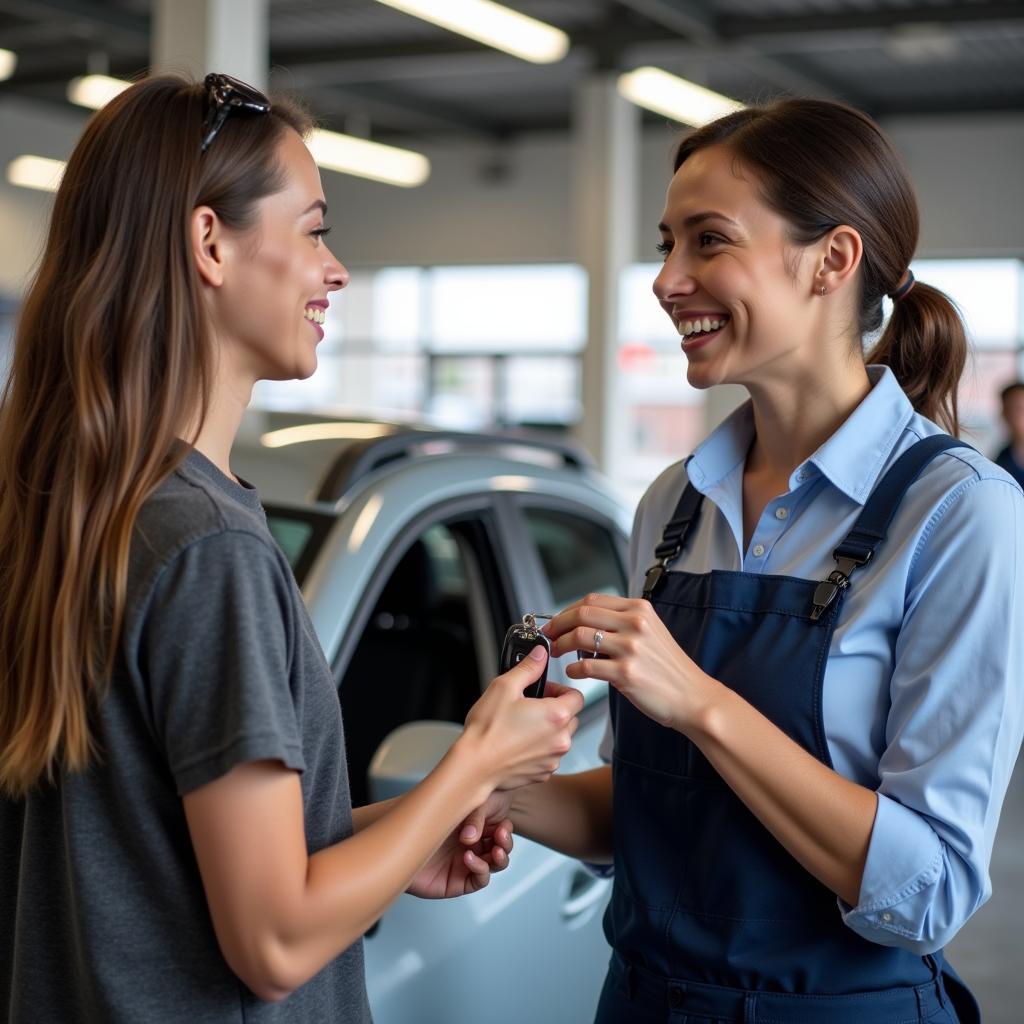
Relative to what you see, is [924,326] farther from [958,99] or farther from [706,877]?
[958,99]

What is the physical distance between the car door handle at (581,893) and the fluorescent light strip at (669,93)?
6.90m

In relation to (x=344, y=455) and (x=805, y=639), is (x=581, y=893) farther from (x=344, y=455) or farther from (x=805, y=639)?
(x=805, y=639)

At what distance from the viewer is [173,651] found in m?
1.11

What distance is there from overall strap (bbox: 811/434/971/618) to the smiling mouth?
0.86ft

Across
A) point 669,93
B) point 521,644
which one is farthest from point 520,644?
point 669,93

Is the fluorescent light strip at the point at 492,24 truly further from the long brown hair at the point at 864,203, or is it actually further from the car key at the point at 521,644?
the car key at the point at 521,644

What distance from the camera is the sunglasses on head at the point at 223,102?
1288 millimetres

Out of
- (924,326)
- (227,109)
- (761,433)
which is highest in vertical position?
(227,109)

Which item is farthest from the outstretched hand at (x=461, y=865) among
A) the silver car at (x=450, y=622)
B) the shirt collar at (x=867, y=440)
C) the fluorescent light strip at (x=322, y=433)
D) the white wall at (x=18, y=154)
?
the white wall at (x=18, y=154)

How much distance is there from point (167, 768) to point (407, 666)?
1805 mm

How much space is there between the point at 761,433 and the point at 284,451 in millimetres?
1049

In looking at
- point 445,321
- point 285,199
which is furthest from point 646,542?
point 445,321

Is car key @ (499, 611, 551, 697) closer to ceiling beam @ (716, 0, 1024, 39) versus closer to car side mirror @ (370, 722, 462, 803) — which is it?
car side mirror @ (370, 722, 462, 803)

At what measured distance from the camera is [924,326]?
5.65 ft
